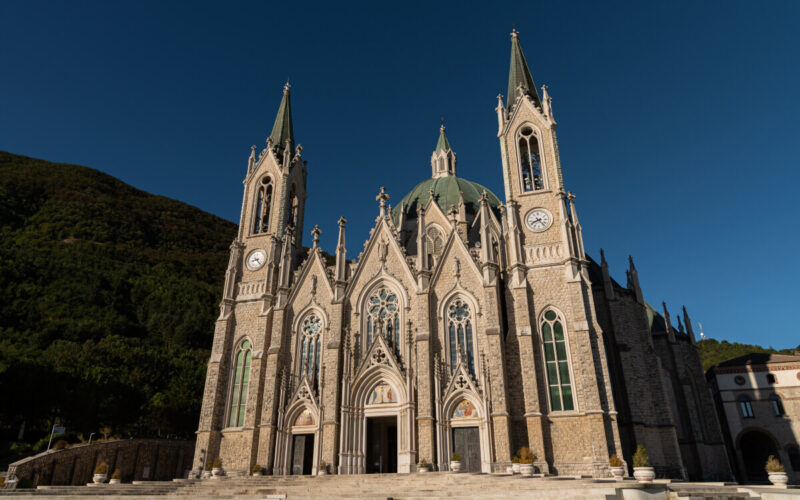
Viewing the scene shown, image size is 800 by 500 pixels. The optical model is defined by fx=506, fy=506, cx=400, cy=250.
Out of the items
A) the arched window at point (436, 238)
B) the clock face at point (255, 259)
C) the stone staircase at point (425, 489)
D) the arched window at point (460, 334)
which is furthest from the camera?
the arched window at point (436, 238)

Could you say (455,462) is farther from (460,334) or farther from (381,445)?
(381,445)

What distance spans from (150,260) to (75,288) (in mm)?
24665

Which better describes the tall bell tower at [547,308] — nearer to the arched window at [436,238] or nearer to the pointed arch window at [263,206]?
Result: the arched window at [436,238]

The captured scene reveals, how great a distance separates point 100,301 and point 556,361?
6593cm

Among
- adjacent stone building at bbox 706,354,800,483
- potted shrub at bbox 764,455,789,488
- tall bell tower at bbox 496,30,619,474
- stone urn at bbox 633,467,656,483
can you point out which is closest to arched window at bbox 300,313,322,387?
tall bell tower at bbox 496,30,619,474

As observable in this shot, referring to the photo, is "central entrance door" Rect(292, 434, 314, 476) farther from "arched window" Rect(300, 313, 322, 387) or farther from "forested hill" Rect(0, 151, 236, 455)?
"forested hill" Rect(0, 151, 236, 455)

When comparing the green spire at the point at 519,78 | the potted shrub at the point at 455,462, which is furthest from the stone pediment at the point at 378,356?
the green spire at the point at 519,78

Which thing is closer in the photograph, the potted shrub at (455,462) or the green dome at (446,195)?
the potted shrub at (455,462)

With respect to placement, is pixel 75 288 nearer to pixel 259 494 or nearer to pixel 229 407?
pixel 229 407

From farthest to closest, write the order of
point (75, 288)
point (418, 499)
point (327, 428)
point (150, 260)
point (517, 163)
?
point (150, 260) < point (75, 288) < point (517, 163) < point (327, 428) < point (418, 499)

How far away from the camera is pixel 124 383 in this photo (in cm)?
4172

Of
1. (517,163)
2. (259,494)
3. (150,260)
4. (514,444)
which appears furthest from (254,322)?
(150,260)

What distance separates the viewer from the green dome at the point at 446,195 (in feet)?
139

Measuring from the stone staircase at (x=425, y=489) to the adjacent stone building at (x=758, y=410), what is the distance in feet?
103
